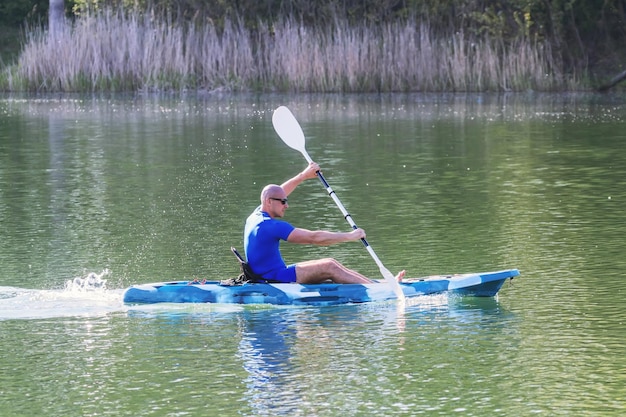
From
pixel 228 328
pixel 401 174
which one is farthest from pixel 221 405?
pixel 401 174

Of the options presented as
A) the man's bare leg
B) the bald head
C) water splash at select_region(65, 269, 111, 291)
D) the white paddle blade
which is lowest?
water splash at select_region(65, 269, 111, 291)

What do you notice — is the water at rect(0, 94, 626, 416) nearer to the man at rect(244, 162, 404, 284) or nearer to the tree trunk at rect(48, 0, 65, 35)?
Answer: the man at rect(244, 162, 404, 284)

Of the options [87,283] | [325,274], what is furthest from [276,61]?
[325,274]

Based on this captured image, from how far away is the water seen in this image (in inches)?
326

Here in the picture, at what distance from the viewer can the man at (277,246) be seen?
10844 mm

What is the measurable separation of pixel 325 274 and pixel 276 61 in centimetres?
2428

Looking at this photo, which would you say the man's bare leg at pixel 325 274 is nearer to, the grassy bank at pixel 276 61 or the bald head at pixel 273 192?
the bald head at pixel 273 192

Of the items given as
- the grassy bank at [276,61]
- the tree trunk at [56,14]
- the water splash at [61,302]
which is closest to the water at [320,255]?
the water splash at [61,302]

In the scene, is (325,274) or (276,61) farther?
(276,61)

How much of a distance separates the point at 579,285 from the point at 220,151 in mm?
12191

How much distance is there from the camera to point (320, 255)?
13125 millimetres

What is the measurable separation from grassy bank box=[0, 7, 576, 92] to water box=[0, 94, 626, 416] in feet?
26.4

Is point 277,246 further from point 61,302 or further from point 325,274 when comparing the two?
point 61,302

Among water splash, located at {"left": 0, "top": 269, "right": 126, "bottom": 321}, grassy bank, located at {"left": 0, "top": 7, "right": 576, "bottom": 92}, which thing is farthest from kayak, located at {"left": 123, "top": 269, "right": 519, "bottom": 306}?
grassy bank, located at {"left": 0, "top": 7, "right": 576, "bottom": 92}
